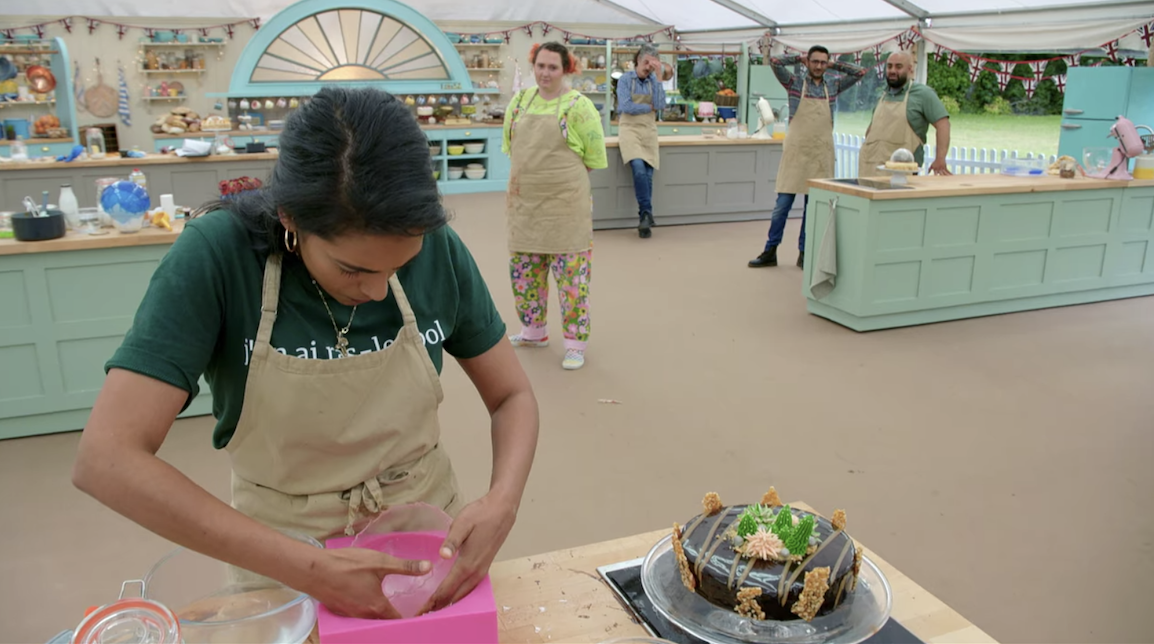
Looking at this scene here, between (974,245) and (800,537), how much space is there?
4280mm

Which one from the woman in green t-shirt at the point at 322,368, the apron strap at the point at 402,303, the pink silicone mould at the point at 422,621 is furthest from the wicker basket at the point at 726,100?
the pink silicone mould at the point at 422,621

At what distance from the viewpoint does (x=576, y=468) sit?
10.4ft

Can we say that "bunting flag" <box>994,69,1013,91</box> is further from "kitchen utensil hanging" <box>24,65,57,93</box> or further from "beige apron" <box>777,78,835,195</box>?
"kitchen utensil hanging" <box>24,65,57,93</box>

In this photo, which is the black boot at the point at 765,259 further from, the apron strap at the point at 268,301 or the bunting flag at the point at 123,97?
the bunting flag at the point at 123,97

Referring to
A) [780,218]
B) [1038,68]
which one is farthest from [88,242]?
[1038,68]

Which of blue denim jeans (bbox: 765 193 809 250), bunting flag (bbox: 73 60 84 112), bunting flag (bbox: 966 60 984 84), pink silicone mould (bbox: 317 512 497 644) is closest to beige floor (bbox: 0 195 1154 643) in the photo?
blue denim jeans (bbox: 765 193 809 250)

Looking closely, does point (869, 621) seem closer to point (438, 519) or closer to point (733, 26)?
point (438, 519)

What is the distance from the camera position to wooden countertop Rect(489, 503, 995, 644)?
113 cm

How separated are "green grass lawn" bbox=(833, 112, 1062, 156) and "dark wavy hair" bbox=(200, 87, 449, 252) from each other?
13.8 m

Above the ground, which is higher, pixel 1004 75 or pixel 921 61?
pixel 921 61

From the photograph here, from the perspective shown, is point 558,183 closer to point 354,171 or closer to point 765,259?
point 765,259

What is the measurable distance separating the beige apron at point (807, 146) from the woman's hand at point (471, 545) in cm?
527

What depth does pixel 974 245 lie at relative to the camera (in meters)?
4.90

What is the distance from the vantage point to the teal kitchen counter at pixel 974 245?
467 cm
